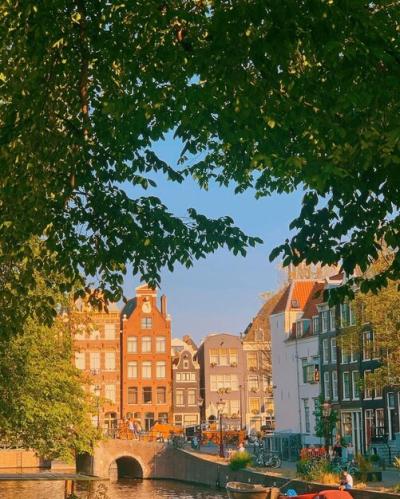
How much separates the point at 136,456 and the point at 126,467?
23.6 ft

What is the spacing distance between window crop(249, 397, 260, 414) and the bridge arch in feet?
71.6

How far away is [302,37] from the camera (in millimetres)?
11062

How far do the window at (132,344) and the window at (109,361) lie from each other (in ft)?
5.79

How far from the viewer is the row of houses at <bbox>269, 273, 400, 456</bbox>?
193 ft

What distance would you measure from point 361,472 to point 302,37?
33566 millimetres

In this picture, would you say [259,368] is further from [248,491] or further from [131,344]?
[248,491]

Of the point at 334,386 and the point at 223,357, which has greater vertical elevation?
the point at 223,357

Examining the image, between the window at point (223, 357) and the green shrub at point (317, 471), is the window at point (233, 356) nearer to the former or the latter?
the window at point (223, 357)

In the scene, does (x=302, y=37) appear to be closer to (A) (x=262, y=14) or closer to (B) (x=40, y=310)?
(A) (x=262, y=14)

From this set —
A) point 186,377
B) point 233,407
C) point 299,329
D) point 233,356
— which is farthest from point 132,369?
point 299,329

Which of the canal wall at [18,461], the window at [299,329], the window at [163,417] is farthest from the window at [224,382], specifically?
the window at [299,329]

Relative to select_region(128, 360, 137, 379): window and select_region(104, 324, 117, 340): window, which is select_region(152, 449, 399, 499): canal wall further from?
select_region(104, 324, 117, 340): window

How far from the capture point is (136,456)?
Answer: 72500 mm

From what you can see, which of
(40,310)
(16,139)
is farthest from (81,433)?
(16,139)
